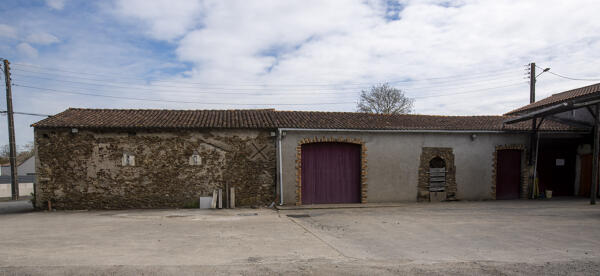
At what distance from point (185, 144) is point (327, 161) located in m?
4.54

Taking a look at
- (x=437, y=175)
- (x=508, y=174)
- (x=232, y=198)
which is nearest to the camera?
(x=232, y=198)

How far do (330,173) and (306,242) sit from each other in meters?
6.16

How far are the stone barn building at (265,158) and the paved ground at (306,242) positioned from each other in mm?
1412

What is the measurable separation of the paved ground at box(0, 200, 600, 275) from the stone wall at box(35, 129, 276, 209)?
115 cm

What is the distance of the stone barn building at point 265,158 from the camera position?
11469 mm

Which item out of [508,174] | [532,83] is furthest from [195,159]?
[532,83]

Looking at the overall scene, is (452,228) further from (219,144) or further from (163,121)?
(163,121)

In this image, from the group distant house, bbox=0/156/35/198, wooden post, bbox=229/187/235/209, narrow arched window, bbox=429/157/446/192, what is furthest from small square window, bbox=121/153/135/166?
distant house, bbox=0/156/35/198

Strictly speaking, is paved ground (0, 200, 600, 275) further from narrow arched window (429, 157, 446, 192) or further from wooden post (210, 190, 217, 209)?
narrow arched window (429, 157, 446, 192)

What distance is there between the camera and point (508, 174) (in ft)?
44.7

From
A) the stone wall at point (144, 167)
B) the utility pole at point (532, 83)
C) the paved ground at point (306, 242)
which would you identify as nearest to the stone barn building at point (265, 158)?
the stone wall at point (144, 167)

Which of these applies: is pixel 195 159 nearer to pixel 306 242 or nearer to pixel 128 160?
pixel 128 160

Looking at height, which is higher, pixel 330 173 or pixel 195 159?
pixel 195 159

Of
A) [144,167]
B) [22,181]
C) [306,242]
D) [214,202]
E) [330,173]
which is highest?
[144,167]
